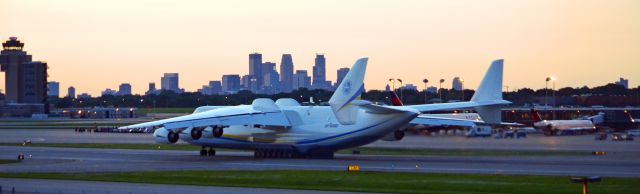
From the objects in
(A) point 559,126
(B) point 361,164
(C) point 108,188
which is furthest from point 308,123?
(A) point 559,126

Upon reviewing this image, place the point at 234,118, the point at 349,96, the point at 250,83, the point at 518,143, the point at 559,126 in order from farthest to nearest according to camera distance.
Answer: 1. the point at 250,83
2. the point at 559,126
3. the point at 518,143
4. the point at 234,118
5. the point at 349,96

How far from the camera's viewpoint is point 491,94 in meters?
50.2

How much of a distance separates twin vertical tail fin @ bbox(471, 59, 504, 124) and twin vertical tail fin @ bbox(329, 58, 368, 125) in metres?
6.00

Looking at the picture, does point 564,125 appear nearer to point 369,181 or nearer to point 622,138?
point 622,138

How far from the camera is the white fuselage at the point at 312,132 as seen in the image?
5141 cm

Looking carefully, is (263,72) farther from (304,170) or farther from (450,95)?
(304,170)

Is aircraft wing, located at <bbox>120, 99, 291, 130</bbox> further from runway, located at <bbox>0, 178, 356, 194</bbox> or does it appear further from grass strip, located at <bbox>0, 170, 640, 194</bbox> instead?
runway, located at <bbox>0, 178, 356, 194</bbox>

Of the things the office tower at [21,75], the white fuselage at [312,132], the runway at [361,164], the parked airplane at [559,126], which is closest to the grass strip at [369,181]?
the runway at [361,164]

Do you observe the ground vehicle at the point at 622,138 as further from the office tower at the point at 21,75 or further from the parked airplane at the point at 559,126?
the office tower at the point at 21,75

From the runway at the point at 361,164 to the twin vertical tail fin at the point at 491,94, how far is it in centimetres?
230

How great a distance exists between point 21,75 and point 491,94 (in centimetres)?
13330

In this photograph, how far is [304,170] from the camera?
149 feet

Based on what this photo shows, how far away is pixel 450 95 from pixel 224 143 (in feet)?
261

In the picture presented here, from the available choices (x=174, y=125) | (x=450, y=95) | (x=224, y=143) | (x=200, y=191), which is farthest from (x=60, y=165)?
(x=450, y=95)
